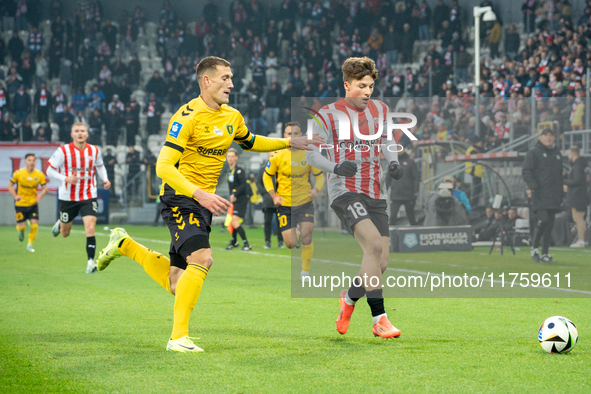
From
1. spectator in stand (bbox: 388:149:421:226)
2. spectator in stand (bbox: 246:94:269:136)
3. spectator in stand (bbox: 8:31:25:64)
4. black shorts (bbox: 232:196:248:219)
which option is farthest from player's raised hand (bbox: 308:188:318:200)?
spectator in stand (bbox: 8:31:25:64)

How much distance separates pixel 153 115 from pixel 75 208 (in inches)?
613

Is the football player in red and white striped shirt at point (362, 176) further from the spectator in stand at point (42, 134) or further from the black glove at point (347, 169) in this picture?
the spectator in stand at point (42, 134)

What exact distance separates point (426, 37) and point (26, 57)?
15531 millimetres

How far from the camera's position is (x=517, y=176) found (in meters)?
15.1

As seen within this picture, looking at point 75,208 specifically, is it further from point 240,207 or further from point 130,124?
point 130,124

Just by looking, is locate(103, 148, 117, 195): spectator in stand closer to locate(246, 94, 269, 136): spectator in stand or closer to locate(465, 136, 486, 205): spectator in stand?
locate(246, 94, 269, 136): spectator in stand

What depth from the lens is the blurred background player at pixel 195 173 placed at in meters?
4.65

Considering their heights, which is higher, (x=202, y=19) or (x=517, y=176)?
(x=202, y=19)

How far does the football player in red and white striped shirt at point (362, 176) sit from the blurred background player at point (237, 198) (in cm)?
867

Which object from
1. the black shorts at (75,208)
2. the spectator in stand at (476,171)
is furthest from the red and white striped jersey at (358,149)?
the spectator in stand at (476,171)

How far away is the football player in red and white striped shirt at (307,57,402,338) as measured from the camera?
524 cm

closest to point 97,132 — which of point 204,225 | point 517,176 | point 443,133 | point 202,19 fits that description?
point 202,19

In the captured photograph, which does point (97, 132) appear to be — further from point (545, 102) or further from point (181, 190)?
point (181, 190)

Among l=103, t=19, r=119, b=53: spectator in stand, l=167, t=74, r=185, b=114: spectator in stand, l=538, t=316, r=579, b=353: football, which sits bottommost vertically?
l=538, t=316, r=579, b=353: football
